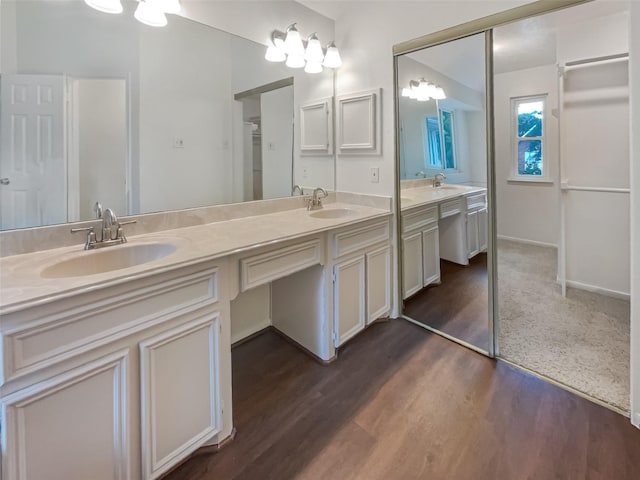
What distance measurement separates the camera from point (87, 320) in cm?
97

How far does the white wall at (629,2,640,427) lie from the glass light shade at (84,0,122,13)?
222 cm

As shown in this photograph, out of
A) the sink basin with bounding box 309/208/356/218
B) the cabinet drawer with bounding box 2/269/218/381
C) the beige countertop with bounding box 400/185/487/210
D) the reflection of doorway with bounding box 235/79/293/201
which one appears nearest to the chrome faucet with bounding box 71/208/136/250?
the cabinet drawer with bounding box 2/269/218/381

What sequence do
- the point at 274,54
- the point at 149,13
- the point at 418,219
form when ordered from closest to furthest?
the point at 149,13 → the point at 274,54 → the point at 418,219

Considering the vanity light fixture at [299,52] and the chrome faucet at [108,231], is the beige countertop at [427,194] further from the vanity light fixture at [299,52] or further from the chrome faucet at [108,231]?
the chrome faucet at [108,231]

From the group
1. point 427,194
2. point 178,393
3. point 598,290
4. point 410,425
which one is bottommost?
point 410,425

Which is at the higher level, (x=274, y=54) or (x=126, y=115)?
(x=274, y=54)

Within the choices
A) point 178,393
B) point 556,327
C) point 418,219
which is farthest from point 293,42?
point 556,327

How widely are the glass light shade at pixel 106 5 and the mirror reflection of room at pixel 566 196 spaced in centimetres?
190

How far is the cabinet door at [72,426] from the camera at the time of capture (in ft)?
2.88

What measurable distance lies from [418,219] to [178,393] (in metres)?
1.90

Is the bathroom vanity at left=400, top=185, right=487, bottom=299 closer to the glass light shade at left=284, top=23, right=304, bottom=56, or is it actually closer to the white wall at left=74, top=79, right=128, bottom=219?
the glass light shade at left=284, top=23, right=304, bottom=56

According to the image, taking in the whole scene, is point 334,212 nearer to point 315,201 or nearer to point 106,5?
point 315,201

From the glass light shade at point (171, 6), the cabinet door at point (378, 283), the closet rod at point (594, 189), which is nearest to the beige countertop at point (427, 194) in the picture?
the cabinet door at point (378, 283)

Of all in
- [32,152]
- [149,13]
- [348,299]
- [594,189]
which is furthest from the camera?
[348,299]
